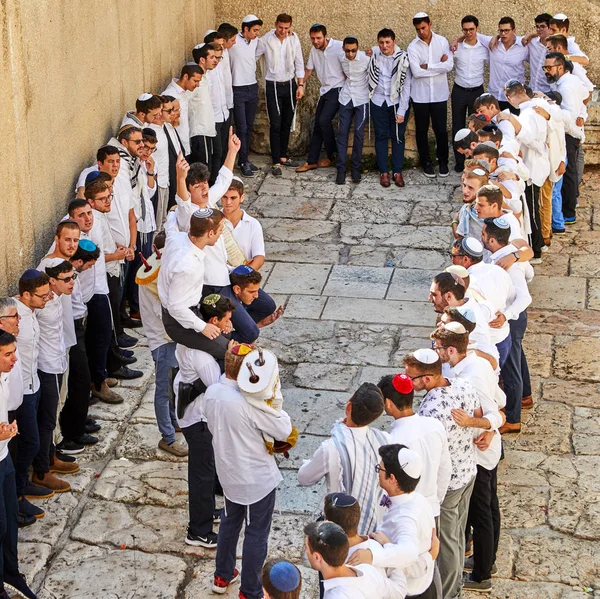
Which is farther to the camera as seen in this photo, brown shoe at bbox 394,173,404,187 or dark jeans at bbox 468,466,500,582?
brown shoe at bbox 394,173,404,187

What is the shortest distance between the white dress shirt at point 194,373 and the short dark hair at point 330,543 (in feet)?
6.18

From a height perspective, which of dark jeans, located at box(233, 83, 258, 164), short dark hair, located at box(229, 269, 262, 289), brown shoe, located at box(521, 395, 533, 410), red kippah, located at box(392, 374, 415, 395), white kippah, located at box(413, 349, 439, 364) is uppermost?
dark jeans, located at box(233, 83, 258, 164)

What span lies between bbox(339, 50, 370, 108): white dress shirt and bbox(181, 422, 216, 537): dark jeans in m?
6.77

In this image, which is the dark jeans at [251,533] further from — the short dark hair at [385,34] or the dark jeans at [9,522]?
the short dark hair at [385,34]

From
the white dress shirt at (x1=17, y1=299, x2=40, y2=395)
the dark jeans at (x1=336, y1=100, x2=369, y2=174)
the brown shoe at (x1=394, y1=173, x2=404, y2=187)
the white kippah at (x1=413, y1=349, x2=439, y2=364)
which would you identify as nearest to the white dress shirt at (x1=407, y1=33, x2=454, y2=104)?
the dark jeans at (x1=336, y1=100, x2=369, y2=174)

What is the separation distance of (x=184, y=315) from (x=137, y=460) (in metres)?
1.37

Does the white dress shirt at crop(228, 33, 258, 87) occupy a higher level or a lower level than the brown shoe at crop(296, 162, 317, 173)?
higher

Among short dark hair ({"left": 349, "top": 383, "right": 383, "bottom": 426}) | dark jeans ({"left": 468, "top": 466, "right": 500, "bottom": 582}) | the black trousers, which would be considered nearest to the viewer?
short dark hair ({"left": 349, "top": 383, "right": 383, "bottom": 426})

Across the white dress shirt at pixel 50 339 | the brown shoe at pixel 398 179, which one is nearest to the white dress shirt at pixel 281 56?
the brown shoe at pixel 398 179

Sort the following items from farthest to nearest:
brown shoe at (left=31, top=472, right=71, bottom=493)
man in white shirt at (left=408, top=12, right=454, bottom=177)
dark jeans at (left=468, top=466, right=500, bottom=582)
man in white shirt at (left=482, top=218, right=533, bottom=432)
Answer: man in white shirt at (left=408, top=12, right=454, bottom=177) → man in white shirt at (left=482, top=218, right=533, bottom=432) → brown shoe at (left=31, top=472, right=71, bottom=493) → dark jeans at (left=468, top=466, right=500, bottom=582)

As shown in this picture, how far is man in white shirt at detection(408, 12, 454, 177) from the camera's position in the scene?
12.0 meters

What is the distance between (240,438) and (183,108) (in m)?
5.90

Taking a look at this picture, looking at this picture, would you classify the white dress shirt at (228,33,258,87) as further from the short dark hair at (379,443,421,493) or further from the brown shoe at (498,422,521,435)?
the short dark hair at (379,443,421,493)

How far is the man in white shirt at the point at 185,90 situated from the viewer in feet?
34.7
